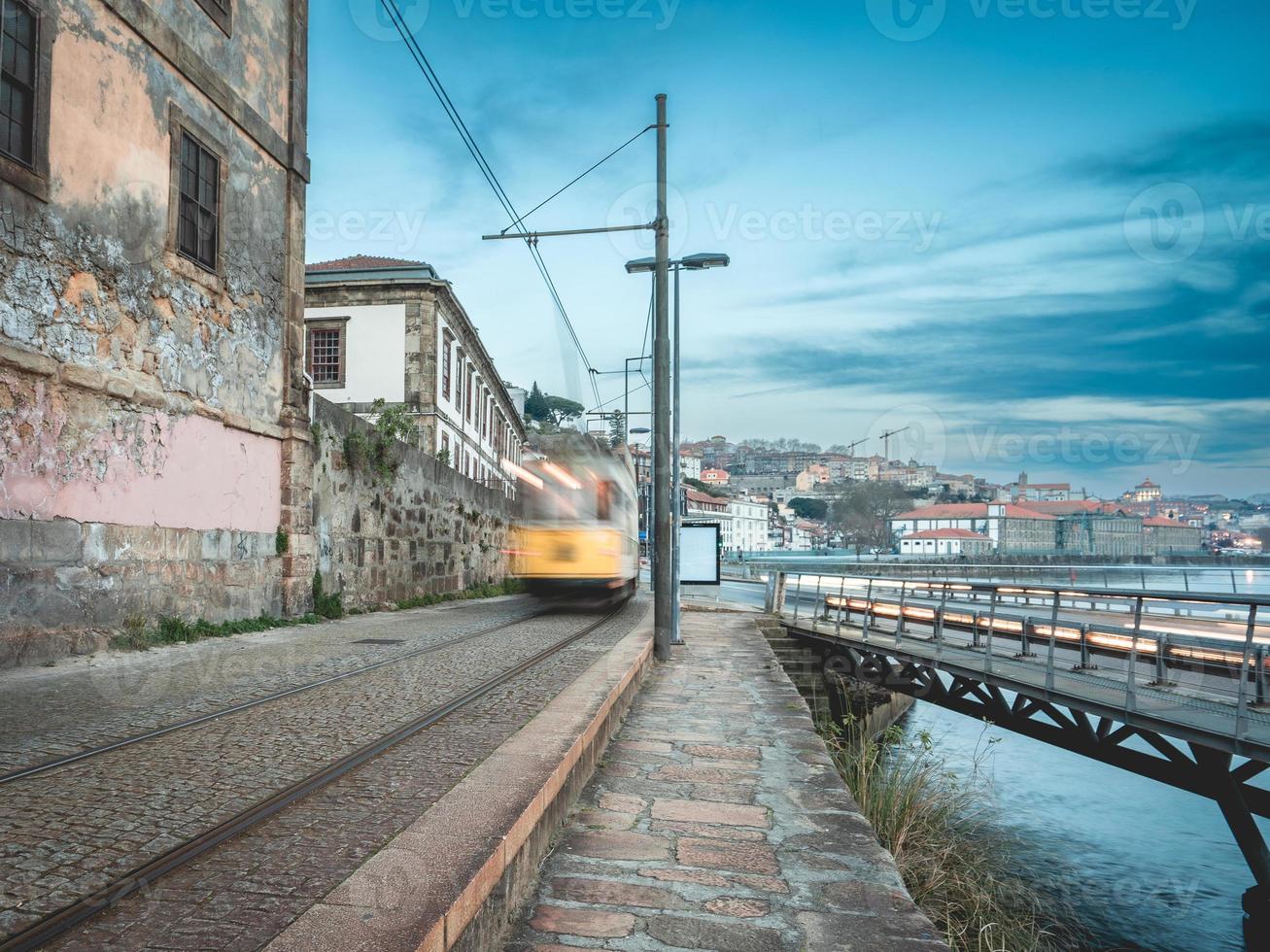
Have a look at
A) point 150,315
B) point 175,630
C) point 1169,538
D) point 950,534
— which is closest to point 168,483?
point 175,630

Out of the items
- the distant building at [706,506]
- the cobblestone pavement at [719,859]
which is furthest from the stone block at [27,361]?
the distant building at [706,506]

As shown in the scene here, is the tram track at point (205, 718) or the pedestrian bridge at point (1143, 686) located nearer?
the tram track at point (205, 718)

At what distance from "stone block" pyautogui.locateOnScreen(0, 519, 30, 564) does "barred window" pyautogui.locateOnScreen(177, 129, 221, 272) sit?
4.28m

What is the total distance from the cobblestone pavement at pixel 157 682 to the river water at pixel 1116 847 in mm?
7208

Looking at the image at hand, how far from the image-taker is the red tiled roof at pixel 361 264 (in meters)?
29.2

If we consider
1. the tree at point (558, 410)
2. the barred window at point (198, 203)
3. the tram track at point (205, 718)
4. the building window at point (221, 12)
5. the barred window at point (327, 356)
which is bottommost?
the tram track at point (205, 718)

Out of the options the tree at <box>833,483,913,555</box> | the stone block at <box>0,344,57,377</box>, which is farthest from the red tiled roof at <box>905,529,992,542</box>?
the stone block at <box>0,344,57,377</box>

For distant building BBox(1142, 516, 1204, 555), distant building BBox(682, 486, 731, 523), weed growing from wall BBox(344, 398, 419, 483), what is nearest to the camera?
weed growing from wall BBox(344, 398, 419, 483)

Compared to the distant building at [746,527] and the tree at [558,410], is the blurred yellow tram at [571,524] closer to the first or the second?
the tree at [558,410]

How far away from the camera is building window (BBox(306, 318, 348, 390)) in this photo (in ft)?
95.7

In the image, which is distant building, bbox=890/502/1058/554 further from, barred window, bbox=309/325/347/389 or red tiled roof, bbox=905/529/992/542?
barred window, bbox=309/325/347/389

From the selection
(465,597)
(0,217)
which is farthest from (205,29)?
(465,597)

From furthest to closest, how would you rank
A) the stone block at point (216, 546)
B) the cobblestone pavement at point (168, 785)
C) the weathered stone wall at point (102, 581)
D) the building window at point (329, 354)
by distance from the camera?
1. the building window at point (329, 354)
2. the stone block at point (216, 546)
3. the weathered stone wall at point (102, 581)
4. the cobblestone pavement at point (168, 785)

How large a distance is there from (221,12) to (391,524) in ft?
31.2
